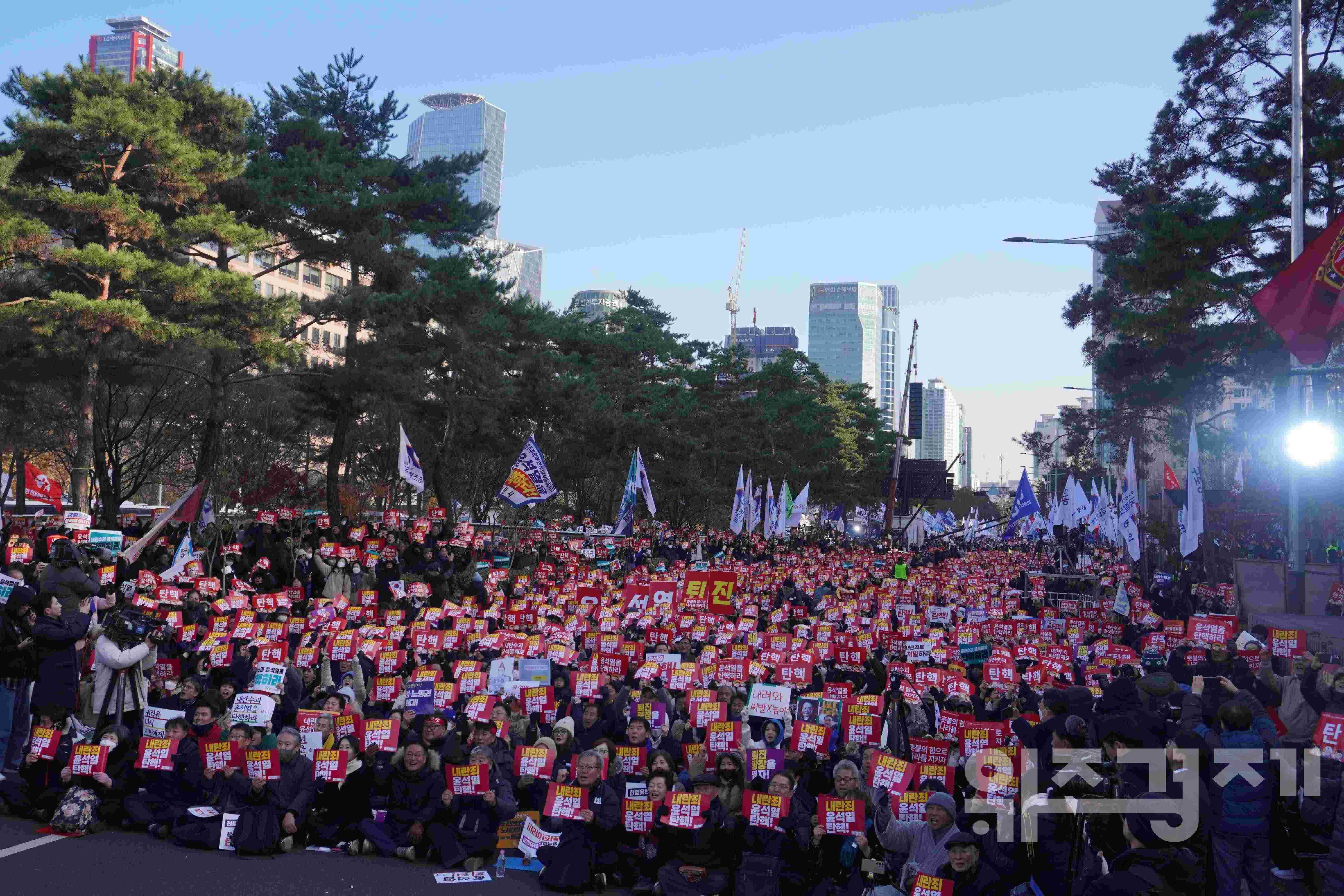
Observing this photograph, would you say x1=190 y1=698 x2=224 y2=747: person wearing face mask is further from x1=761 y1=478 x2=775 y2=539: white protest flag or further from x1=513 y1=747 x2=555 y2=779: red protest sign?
x1=761 y1=478 x2=775 y2=539: white protest flag

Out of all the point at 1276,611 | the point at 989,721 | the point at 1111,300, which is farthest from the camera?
the point at 1111,300

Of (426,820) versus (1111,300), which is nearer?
(426,820)

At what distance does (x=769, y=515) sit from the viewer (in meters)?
48.3

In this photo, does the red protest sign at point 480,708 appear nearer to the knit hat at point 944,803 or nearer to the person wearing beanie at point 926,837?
the person wearing beanie at point 926,837

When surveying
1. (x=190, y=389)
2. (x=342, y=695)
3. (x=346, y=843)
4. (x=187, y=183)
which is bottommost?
(x=346, y=843)

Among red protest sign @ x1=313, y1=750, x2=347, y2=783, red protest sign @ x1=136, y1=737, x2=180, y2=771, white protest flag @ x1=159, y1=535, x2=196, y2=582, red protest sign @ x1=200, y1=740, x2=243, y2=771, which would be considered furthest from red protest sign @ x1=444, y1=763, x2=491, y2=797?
white protest flag @ x1=159, y1=535, x2=196, y2=582

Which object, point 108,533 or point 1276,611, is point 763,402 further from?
point 108,533

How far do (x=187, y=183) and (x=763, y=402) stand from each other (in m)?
42.4

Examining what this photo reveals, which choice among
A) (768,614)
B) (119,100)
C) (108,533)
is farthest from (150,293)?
(768,614)

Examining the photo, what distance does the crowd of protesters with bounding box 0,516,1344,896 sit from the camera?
23.1 feet

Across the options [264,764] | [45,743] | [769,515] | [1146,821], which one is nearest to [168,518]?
[45,743]

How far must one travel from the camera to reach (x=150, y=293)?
22859mm

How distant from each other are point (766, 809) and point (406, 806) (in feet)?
10.2

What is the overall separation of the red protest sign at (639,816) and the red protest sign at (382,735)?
2.47m
